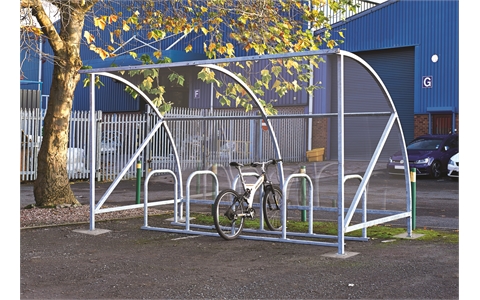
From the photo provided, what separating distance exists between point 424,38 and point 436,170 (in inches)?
273

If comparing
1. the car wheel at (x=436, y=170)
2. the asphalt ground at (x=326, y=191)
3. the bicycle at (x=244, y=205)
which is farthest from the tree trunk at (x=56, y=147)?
the car wheel at (x=436, y=170)

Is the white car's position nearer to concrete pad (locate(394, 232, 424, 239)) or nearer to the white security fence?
the white security fence

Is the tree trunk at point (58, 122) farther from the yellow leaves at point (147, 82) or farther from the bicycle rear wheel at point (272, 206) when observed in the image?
the bicycle rear wheel at point (272, 206)

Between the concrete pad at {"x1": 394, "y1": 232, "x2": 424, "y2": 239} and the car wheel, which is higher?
the car wheel

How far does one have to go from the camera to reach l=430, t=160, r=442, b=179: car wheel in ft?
74.5

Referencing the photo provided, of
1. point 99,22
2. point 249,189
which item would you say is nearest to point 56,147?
point 99,22

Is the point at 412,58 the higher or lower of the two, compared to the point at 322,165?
higher

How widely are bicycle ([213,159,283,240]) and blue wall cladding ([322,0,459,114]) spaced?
18.0m

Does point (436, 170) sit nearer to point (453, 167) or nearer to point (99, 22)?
point (453, 167)

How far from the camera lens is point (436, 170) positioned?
22828 millimetres

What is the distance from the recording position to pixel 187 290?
21.5ft

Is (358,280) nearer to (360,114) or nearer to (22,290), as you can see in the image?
(22,290)

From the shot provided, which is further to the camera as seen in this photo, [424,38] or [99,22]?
[424,38]

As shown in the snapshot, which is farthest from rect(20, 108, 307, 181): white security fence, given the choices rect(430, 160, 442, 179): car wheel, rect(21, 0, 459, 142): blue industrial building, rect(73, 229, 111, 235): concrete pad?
rect(430, 160, 442, 179): car wheel
